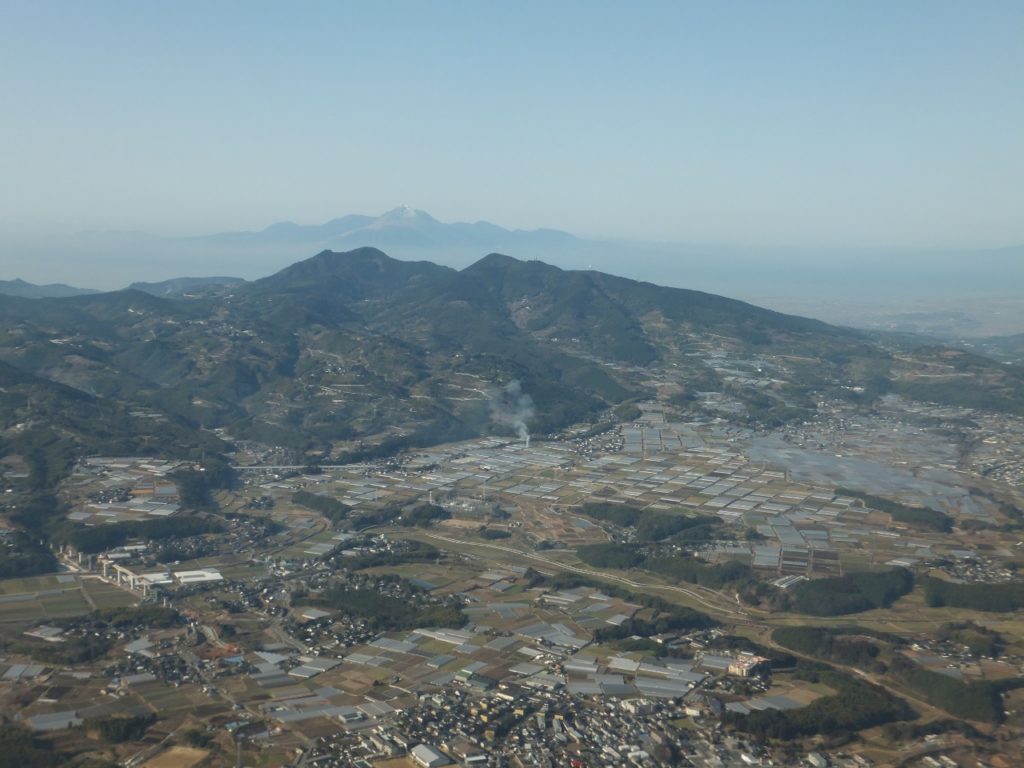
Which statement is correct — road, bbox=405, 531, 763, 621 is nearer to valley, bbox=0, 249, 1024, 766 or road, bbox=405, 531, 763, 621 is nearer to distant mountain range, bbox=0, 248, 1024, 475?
valley, bbox=0, 249, 1024, 766

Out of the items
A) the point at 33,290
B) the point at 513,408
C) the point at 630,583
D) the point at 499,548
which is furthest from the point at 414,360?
the point at 33,290

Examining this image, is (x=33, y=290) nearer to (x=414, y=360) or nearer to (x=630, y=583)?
(x=414, y=360)

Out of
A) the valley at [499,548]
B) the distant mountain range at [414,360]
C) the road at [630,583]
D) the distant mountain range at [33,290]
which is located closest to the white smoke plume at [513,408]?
the valley at [499,548]

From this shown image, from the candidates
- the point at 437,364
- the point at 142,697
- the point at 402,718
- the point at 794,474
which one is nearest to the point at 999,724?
the point at 402,718

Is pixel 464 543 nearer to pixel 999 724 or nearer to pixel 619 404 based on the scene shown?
pixel 999 724

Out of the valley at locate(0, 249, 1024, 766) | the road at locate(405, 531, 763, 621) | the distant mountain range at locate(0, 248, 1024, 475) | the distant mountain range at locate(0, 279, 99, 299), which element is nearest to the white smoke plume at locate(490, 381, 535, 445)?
the valley at locate(0, 249, 1024, 766)

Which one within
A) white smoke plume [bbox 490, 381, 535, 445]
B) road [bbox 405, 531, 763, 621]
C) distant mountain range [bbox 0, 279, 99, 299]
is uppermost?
distant mountain range [bbox 0, 279, 99, 299]

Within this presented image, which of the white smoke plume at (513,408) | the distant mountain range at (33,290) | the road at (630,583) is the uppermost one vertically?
the distant mountain range at (33,290)

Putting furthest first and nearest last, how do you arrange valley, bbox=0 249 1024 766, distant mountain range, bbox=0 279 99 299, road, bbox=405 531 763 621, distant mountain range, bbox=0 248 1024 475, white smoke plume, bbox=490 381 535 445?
1. distant mountain range, bbox=0 279 99 299
2. white smoke plume, bbox=490 381 535 445
3. distant mountain range, bbox=0 248 1024 475
4. road, bbox=405 531 763 621
5. valley, bbox=0 249 1024 766

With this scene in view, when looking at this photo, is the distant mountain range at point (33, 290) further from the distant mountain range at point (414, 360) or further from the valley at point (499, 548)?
the valley at point (499, 548)
